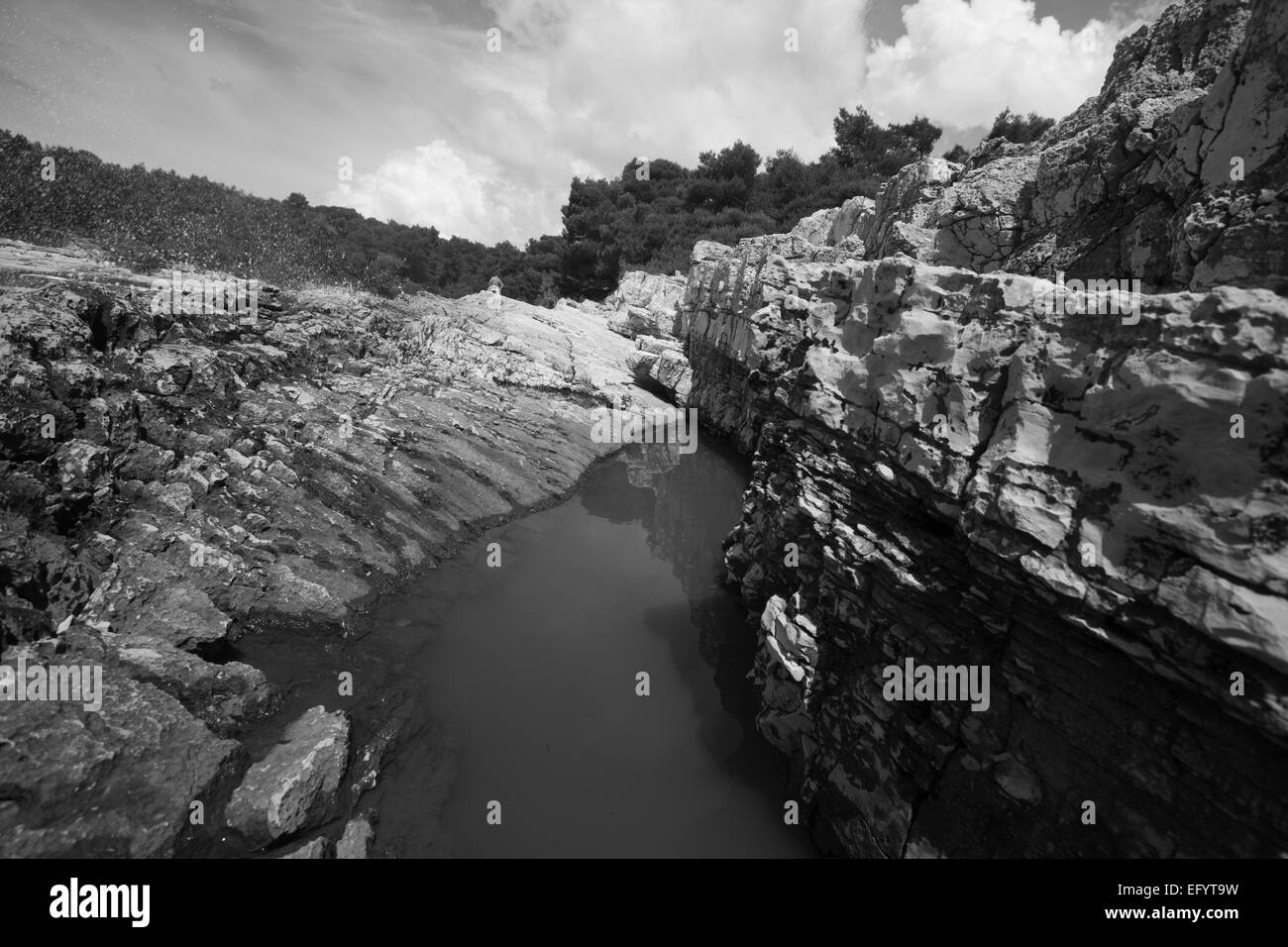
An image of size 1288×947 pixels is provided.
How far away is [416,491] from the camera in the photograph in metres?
16.2

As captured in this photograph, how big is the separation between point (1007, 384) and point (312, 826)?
10.8 meters

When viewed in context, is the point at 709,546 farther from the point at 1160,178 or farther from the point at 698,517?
the point at 1160,178

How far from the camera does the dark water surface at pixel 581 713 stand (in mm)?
8180

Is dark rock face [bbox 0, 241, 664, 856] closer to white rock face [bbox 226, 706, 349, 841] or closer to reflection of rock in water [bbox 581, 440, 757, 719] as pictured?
white rock face [bbox 226, 706, 349, 841]

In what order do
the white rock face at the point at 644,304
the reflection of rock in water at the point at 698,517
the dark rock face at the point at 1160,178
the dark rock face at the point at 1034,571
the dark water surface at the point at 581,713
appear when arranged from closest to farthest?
the dark rock face at the point at 1034,571 < the dark rock face at the point at 1160,178 < the dark water surface at the point at 581,713 < the reflection of rock in water at the point at 698,517 < the white rock face at the point at 644,304

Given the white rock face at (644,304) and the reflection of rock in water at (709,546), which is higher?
the white rock face at (644,304)

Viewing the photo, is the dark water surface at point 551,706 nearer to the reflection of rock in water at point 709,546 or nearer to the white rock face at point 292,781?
the reflection of rock in water at point 709,546

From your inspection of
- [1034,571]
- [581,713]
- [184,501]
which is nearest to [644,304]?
[184,501]

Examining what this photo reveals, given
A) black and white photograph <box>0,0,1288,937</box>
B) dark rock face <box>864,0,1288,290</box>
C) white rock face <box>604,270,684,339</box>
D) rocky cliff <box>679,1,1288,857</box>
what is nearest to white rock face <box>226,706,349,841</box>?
black and white photograph <box>0,0,1288,937</box>

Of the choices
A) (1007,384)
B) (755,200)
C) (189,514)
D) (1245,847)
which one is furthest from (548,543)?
(755,200)

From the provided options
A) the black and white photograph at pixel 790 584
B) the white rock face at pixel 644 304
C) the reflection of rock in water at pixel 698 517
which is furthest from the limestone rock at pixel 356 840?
the white rock face at pixel 644 304

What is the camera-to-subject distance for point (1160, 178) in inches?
283

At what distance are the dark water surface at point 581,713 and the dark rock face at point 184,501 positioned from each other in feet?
4.20

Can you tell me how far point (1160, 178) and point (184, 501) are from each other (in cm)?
1824
